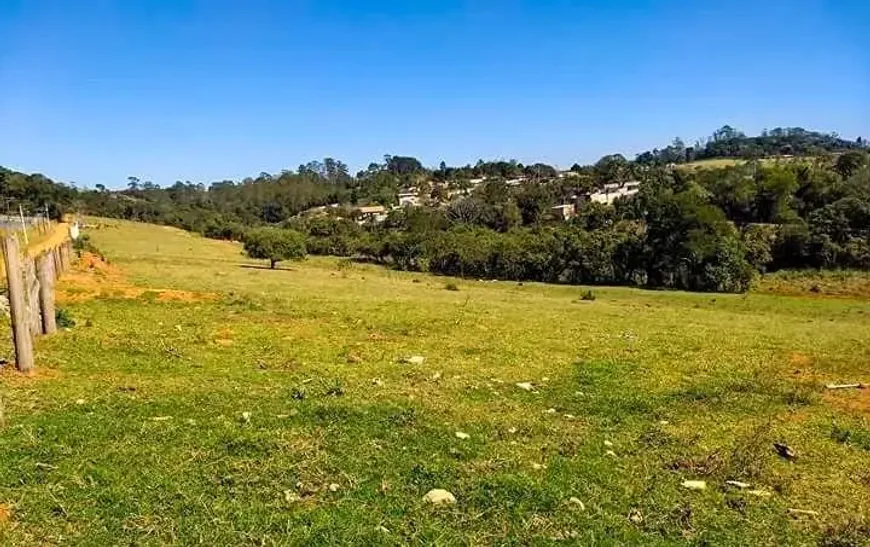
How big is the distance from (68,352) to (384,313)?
9.90 metres

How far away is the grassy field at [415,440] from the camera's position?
655cm

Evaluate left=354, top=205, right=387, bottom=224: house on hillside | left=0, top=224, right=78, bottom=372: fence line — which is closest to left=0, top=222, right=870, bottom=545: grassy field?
left=0, top=224, right=78, bottom=372: fence line

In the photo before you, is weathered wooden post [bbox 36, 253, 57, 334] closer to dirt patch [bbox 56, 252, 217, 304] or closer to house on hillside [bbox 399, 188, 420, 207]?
dirt patch [bbox 56, 252, 217, 304]

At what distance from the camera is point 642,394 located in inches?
469

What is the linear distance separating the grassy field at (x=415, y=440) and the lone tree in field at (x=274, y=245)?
3881 centimetres

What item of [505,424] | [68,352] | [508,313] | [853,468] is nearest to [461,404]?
[505,424]

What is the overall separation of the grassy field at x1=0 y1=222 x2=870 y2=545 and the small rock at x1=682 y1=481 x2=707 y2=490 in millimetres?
122

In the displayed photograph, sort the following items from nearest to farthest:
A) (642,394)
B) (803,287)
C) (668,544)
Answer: (668,544) → (642,394) → (803,287)

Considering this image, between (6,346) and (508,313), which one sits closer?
(6,346)

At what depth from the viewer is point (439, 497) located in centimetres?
709

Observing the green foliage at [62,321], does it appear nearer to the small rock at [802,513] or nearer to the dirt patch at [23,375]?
the dirt patch at [23,375]

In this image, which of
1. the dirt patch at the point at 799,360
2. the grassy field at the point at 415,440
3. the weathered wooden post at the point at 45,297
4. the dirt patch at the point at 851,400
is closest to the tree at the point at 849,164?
the dirt patch at the point at 799,360

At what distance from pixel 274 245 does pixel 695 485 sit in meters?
50.7

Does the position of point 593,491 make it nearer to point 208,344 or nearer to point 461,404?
point 461,404
